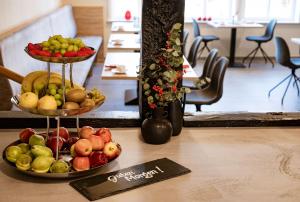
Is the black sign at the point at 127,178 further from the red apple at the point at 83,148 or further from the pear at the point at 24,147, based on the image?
the pear at the point at 24,147

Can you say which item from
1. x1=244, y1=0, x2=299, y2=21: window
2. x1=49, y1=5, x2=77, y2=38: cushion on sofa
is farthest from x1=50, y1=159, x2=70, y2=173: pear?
x1=244, y1=0, x2=299, y2=21: window

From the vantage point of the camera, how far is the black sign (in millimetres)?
1277

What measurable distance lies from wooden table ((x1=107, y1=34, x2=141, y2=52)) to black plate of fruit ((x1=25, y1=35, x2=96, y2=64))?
352 cm

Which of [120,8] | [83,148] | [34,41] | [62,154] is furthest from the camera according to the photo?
[120,8]

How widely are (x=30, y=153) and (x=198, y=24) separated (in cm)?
689

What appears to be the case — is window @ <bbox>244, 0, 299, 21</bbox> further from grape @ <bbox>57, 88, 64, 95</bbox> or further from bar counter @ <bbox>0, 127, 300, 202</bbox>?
grape @ <bbox>57, 88, 64, 95</bbox>

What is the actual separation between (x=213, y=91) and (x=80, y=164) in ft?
9.09

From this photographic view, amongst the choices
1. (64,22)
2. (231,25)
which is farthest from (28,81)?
(231,25)

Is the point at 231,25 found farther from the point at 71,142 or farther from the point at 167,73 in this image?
the point at 71,142

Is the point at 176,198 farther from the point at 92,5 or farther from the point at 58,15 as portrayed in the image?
the point at 92,5

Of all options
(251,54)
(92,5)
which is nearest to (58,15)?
(92,5)

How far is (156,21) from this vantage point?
1761 millimetres

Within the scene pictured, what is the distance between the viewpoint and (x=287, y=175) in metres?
1.42

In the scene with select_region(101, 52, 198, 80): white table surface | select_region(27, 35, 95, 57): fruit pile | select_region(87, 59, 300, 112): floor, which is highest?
select_region(27, 35, 95, 57): fruit pile
